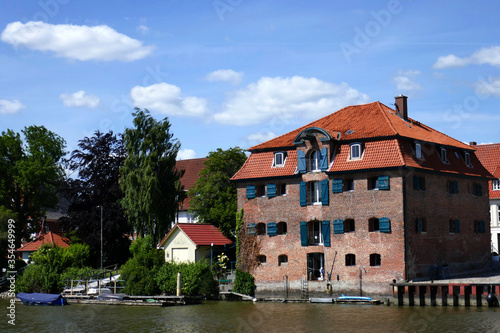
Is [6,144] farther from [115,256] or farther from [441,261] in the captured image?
[441,261]

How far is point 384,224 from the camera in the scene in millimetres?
46719

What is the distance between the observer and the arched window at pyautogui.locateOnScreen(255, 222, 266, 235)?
5248 cm

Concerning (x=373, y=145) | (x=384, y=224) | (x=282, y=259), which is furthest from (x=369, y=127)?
(x=282, y=259)

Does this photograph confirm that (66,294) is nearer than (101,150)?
Yes

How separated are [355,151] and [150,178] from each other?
1932 centimetres

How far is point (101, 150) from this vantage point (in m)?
67.0

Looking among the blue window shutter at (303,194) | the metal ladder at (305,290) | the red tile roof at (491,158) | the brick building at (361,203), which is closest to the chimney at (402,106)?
the brick building at (361,203)

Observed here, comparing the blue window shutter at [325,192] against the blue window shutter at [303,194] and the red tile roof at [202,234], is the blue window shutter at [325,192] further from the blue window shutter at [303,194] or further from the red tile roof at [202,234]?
the red tile roof at [202,234]

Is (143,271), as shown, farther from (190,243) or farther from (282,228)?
(282,228)

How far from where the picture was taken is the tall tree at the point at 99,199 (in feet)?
210

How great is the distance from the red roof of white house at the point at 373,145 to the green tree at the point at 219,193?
8.46 metres

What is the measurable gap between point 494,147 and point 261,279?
1255 inches

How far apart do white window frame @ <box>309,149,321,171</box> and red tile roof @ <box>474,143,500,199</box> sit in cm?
2427

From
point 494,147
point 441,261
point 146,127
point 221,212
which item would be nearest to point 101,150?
point 146,127
